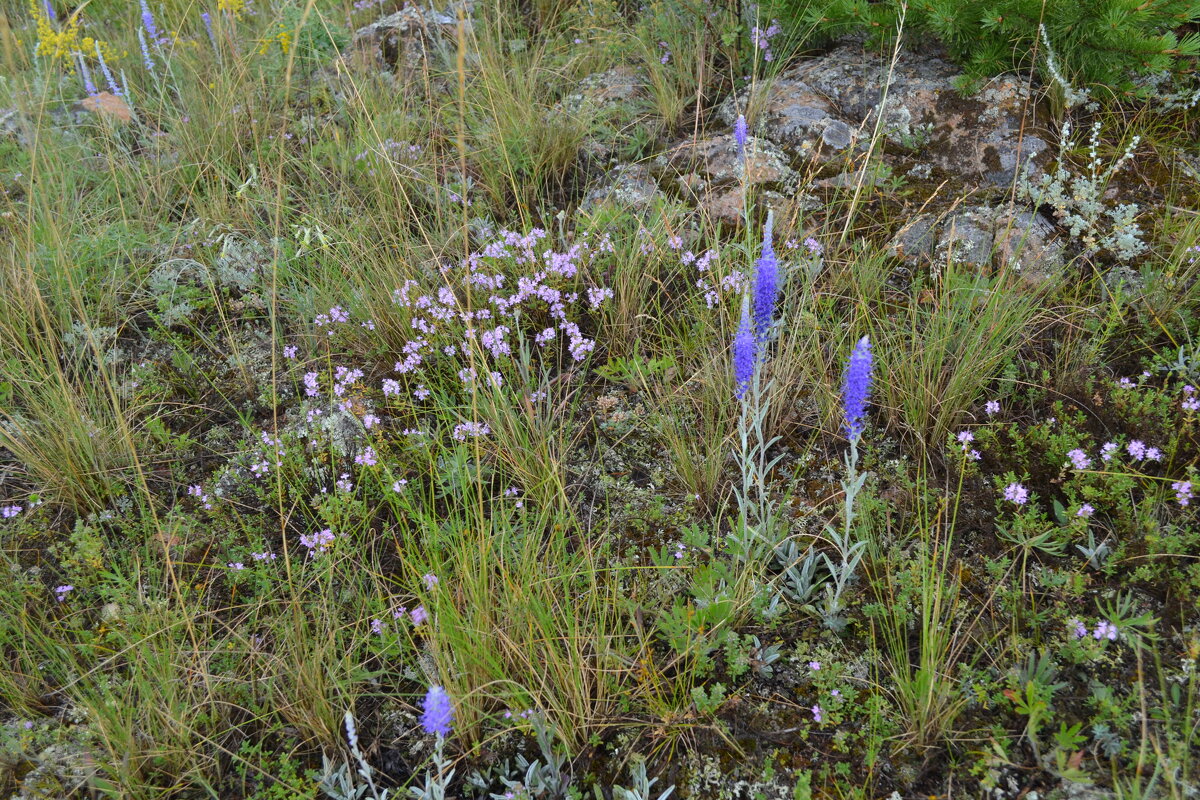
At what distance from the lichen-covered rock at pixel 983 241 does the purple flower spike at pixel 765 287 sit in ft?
4.46

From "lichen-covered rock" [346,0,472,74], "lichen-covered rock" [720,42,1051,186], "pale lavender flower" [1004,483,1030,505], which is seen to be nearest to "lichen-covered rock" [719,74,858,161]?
"lichen-covered rock" [720,42,1051,186]

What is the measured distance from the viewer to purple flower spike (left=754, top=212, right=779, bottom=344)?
179 centimetres

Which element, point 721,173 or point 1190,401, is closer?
point 1190,401

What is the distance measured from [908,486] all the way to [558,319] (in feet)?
4.91

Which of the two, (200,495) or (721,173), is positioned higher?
(721,173)

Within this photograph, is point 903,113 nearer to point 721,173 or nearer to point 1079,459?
point 721,173

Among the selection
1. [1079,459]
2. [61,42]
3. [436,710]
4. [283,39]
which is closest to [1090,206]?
[1079,459]

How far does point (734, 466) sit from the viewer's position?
260cm

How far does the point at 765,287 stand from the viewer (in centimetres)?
185

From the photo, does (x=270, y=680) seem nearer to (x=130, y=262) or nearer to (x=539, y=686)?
(x=539, y=686)

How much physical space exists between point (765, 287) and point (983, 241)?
1.71 metres

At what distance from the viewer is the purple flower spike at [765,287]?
1.79 m

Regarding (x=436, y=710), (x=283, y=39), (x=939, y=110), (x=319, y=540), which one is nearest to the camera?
(x=436, y=710)

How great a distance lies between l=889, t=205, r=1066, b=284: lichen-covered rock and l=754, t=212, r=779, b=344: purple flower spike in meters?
1.36
